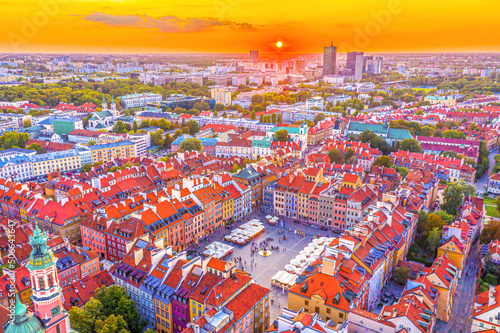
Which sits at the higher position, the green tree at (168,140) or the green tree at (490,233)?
the green tree at (168,140)

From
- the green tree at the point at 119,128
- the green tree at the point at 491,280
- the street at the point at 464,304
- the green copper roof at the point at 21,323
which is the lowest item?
the street at the point at 464,304

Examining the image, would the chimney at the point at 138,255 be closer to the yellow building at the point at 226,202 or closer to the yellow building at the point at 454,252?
the yellow building at the point at 226,202

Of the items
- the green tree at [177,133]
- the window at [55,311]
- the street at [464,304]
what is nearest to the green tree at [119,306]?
the window at [55,311]

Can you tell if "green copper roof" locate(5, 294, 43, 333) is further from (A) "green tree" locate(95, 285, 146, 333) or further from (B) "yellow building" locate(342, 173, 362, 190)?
(B) "yellow building" locate(342, 173, 362, 190)

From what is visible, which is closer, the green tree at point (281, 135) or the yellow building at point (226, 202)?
the yellow building at point (226, 202)

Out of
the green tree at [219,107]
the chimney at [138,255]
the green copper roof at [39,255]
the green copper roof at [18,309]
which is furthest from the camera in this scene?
the green tree at [219,107]

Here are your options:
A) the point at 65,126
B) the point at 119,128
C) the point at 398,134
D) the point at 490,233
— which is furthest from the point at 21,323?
the point at 65,126
